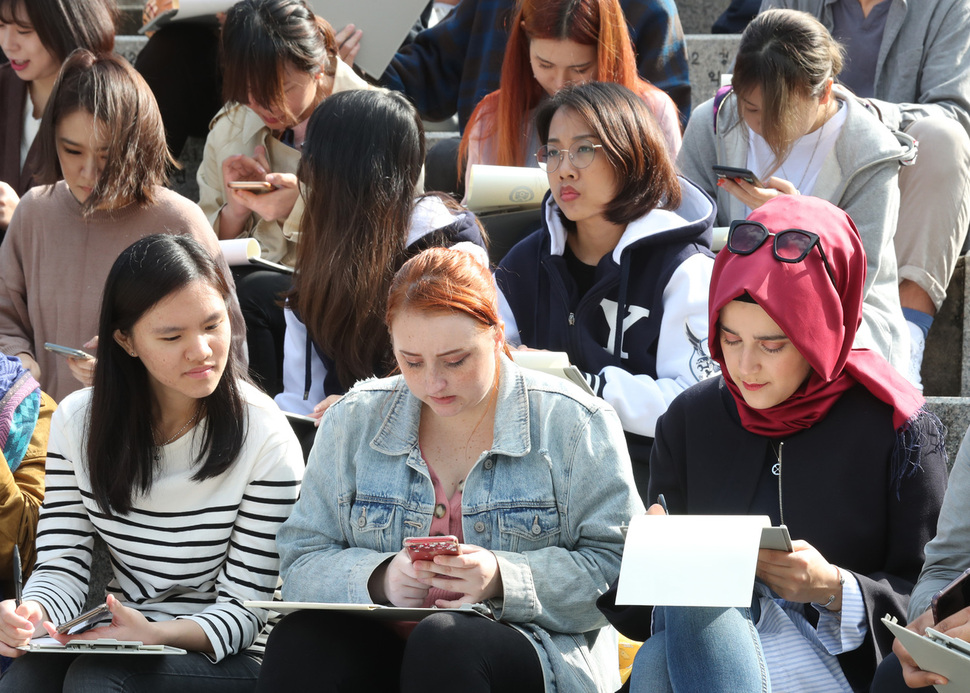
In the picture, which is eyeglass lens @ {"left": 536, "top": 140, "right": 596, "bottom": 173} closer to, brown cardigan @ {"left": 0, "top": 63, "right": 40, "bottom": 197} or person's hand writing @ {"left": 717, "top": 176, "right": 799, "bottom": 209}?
person's hand writing @ {"left": 717, "top": 176, "right": 799, "bottom": 209}

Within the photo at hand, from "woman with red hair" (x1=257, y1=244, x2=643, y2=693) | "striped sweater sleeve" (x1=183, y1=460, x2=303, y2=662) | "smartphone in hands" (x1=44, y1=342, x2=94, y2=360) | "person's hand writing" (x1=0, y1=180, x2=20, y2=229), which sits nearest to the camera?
"woman with red hair" (x1=257, y1=244, x2=643, y2=693)

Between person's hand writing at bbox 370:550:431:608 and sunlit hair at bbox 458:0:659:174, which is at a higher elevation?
A: sunlit hair at bbox 458:0:659:174

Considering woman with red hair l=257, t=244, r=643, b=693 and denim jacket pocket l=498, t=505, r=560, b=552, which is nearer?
woman with red hair l=257, t=244, r=643, b=693

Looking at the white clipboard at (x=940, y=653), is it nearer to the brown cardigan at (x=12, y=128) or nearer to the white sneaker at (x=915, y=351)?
the white sneaker at (x=915, y=351)

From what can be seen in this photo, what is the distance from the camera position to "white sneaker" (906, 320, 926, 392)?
377cm

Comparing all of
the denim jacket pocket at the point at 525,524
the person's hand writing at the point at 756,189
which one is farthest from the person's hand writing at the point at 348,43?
the denim jacket pocket at the point at 525,524

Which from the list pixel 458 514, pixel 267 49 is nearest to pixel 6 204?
pixel 267 49

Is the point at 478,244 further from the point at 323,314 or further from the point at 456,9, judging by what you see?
the point at 456,9

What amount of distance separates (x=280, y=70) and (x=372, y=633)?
2.26 meters

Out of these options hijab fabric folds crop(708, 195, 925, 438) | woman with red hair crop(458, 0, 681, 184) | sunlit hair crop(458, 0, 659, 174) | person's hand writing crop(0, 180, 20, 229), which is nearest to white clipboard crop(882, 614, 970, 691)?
hijab fabric folds crop(708, 195, 925, 438)

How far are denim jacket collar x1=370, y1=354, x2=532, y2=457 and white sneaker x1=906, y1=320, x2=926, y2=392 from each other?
160cm

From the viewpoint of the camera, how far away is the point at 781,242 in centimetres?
261

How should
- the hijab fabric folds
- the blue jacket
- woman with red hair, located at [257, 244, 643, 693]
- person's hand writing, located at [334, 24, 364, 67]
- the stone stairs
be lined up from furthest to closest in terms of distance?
person's hand writing, located at [334, 24, 364, 67] < the stone stairs < the blue jacket < the hijab fabric folds < woman with red hair, located at [257, 244, 643, 693]

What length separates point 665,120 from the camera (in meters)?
4.16
